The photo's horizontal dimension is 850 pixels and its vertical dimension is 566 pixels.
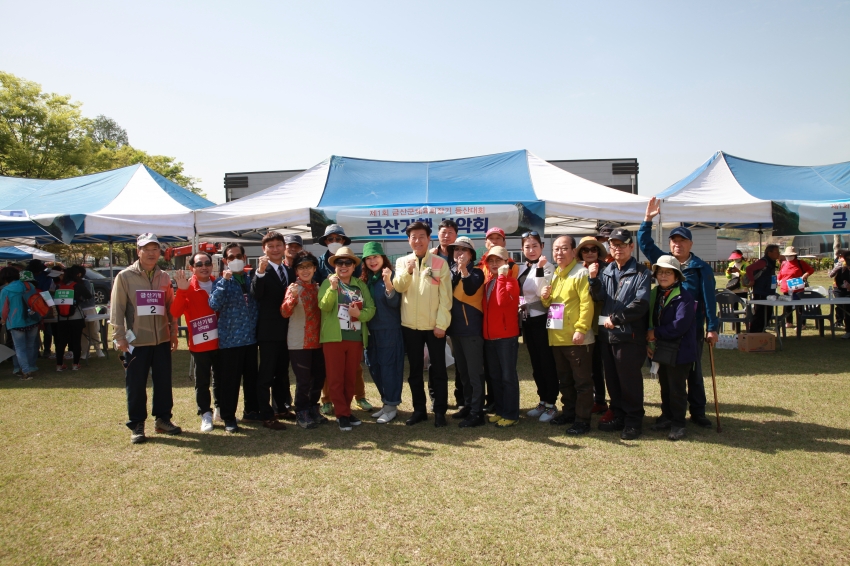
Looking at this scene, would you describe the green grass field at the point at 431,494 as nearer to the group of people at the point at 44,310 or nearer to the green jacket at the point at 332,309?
the green jacket at the point at 332,309

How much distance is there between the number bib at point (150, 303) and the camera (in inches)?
180

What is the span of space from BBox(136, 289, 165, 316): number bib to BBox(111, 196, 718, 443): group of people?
0.01 m

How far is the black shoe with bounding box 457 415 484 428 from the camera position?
4.76 m

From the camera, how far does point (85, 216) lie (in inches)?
312

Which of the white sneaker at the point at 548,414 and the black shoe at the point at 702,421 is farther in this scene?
the white sneaker at the point at 548,414

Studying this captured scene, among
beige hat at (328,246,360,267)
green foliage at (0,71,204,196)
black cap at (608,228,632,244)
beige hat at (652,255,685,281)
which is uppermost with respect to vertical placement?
green foliage at (0,71,204,196)

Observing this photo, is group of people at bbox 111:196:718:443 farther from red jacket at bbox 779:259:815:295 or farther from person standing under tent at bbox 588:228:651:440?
red jacket at bbox 779:259:815:295

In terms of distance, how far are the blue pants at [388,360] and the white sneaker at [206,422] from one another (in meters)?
1.55

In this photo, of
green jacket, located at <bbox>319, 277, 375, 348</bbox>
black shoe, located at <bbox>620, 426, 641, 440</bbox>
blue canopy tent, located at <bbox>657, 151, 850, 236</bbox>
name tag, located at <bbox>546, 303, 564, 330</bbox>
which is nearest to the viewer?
black shoe, located at <bbox>620, 426, 641, 440</bbox>

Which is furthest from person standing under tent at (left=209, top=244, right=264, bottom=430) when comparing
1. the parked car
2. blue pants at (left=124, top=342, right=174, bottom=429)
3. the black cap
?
the parked car

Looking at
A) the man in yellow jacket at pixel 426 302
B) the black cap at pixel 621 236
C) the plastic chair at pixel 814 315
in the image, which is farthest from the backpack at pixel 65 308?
the plastic chair at pixel 814 315

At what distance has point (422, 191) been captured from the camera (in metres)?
8.47

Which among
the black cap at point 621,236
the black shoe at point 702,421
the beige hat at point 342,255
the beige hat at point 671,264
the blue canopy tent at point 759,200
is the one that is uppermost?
the blue canopy tent at point 759,200

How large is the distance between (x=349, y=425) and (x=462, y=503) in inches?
70.6
